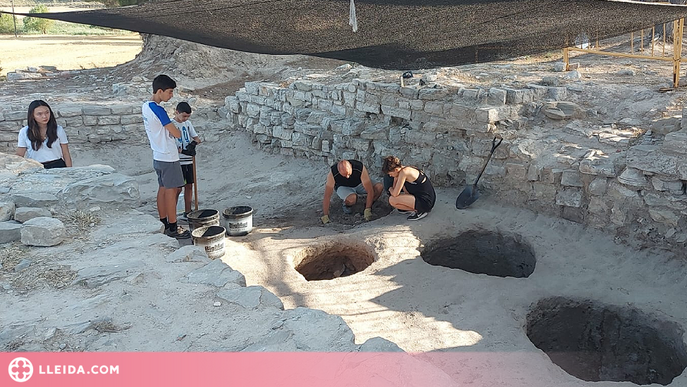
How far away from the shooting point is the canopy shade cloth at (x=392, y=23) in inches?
169

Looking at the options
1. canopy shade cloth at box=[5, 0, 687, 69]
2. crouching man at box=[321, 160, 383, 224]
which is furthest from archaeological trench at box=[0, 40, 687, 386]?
canopy shade cloth at box=[5, 0, 687, 69]

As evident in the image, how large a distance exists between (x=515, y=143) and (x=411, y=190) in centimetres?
137

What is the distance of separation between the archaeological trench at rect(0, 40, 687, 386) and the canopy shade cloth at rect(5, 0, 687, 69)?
143 cm

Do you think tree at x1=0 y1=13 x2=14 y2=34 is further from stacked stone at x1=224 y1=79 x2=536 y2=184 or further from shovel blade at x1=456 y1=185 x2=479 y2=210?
shovel blade at x1=456 y1=185 x2=479 y2=210

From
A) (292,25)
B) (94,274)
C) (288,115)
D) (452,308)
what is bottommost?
(452,308)

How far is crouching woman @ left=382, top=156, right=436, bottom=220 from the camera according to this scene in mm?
6531

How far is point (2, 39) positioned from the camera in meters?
27.3

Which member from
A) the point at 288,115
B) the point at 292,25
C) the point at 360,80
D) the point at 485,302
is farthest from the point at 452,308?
the point at 288,115

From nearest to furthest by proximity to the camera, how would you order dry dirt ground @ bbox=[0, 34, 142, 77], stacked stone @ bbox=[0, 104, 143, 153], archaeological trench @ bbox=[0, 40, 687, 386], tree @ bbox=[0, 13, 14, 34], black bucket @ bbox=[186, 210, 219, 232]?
archaeological trench @ bbox=[0, 40, 687, 386] → black bucket @ bbox=[186, 210, 219, 232] → stacked stone @ bbox=[0, 104, 143, 153] → dry dirt ground @ bbox=[0, 34, 142, 77] → tree @ bbox=[0, 13, 14, 34]

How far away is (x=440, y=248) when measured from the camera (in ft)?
20.9

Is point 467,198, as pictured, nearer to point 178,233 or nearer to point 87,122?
point 178,233

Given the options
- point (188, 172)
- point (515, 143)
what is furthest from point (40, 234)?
point (515, 143)

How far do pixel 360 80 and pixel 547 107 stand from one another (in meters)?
2.78

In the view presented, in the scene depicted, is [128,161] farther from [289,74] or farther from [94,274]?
[94,274]
